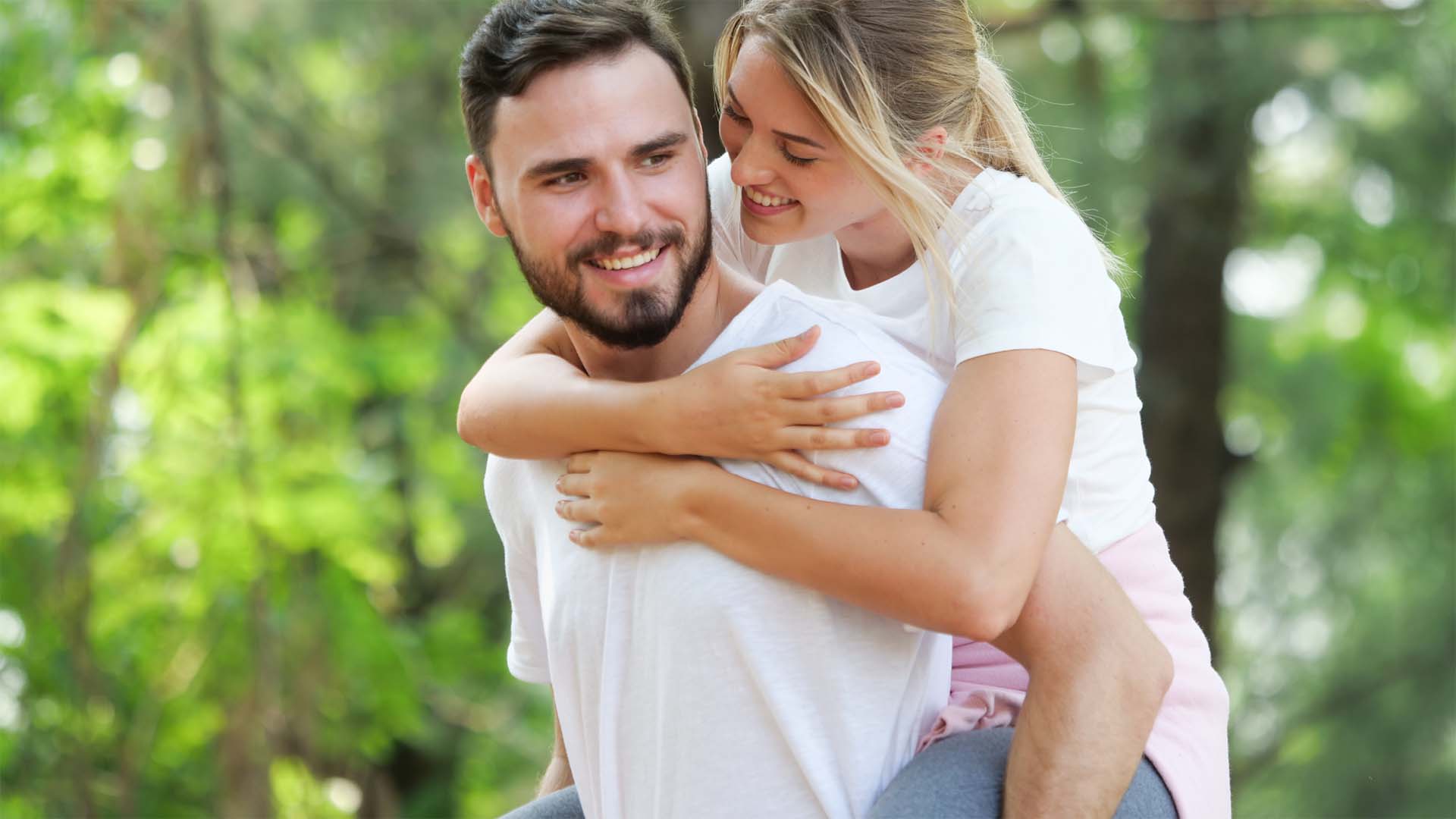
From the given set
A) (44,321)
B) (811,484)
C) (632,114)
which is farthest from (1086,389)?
(44,321)

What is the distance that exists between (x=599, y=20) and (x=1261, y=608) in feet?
22.8

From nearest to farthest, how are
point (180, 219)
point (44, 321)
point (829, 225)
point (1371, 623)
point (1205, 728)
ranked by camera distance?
point (1205, 728) → point (829, 225) → point (44, 321) → point (180, 219) → point (1371, 623)

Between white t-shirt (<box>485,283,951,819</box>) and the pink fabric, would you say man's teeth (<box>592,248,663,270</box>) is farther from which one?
the pink fabric

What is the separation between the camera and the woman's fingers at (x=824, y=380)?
1.55m

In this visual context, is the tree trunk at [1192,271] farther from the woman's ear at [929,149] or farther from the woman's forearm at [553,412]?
the woman's forearm at [553,412]

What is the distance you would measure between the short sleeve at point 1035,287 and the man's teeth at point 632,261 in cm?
37

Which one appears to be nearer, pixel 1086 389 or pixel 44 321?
pixel 1086 389

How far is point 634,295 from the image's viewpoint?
1.77 meters

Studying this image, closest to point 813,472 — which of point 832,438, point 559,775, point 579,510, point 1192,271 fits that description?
point 832,438

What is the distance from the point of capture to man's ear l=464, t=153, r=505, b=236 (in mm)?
1959

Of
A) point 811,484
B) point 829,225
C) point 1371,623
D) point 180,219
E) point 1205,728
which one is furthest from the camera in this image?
point 1371,623

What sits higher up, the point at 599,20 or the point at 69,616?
the point at 599,20

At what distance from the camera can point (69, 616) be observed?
4.80 metres

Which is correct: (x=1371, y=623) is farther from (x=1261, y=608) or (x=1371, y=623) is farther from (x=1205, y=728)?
(x=1205, y=728)
